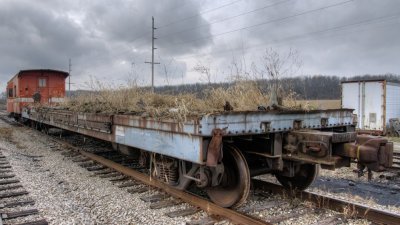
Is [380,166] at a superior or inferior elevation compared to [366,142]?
inferior

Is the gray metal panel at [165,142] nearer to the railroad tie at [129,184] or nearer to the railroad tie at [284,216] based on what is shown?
the railroad tie at [129,184]

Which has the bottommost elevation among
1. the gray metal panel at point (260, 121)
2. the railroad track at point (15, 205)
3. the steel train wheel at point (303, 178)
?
the railroad track at point (15, 205)

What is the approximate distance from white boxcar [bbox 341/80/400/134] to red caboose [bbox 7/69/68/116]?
1491cm

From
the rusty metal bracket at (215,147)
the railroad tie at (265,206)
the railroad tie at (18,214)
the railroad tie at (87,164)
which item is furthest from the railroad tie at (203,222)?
the railroad tie at (87,164)

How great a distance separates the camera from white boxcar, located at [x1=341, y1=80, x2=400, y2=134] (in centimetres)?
1808

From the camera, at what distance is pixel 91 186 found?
6207 mm

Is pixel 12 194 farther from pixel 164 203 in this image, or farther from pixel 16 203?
pixel 164 203

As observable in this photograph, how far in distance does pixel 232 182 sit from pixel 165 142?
3.37ft

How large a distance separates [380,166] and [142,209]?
3.01 meters

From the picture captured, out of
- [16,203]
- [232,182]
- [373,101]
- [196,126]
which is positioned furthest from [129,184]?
[373,101]

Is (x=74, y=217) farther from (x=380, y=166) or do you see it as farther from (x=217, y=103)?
(x=380, y=166)

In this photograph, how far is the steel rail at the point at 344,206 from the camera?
4.25 metres

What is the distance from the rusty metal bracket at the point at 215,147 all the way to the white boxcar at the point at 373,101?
16143 mm

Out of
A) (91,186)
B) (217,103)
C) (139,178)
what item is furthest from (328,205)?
(91,186)
